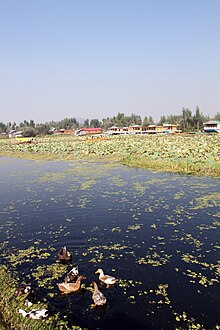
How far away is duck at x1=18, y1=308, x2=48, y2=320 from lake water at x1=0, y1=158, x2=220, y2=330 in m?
0.52

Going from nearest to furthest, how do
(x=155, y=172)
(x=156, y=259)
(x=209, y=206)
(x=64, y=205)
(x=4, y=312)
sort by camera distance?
1. (x=4, y=312)
2. (x=156, y=259)
3. (x=209, y=206)
4. (x=64, y=205)
5. (x=155, y=172)

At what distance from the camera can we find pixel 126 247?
999 cm

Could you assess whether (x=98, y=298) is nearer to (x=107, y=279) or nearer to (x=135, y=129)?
(x=107, y=279)

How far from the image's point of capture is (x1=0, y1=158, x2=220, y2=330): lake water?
6671mm

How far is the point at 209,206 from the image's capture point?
14406 mm

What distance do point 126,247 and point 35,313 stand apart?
434cm

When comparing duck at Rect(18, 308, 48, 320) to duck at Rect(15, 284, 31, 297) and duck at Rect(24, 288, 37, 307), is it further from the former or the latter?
duck at Rect(15, 284, 31, 297)

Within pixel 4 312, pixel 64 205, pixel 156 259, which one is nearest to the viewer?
pixel 4 312

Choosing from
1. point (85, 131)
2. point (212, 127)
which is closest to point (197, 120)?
point (212, 127)

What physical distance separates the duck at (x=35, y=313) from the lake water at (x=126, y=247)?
0.52 m

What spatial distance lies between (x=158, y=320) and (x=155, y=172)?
19514mm

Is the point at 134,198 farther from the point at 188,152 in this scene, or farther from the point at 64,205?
the point at 188,152

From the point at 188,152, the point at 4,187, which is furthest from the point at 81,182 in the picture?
the point at 188,152

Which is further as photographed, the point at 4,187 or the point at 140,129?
the point at 140,129
